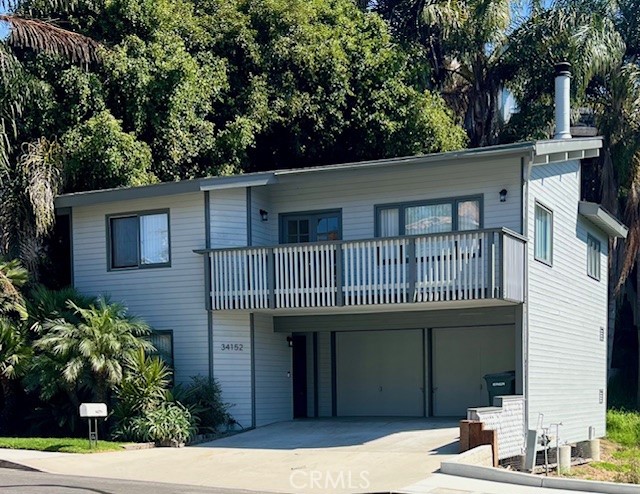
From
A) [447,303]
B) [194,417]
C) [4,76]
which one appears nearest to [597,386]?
[447,303]

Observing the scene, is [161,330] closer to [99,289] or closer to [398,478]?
[99,289]

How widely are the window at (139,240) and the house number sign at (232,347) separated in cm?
232

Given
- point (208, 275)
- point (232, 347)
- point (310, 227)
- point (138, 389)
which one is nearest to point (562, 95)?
point (310, 227)

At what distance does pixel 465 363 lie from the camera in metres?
22.5

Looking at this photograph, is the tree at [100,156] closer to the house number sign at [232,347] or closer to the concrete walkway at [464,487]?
the house number sign at [232,347]

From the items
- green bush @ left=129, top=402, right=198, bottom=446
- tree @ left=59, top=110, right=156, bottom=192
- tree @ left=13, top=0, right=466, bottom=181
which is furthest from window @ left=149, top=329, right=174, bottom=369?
tree @ left=13, top=0, right=466, bottom=181

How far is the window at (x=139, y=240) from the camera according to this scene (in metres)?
21.3

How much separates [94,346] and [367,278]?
5686 mm

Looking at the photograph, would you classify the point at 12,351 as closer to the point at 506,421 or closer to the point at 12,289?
the point at 12,289

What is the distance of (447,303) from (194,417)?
5.69 meters

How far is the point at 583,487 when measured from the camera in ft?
45.2

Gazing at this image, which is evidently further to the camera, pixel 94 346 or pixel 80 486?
pixel 94 346

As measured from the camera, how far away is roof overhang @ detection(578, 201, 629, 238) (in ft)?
76.5

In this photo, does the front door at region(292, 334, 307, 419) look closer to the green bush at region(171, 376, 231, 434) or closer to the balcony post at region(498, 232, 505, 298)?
the green bush at region(171, 376, 231, 434)
